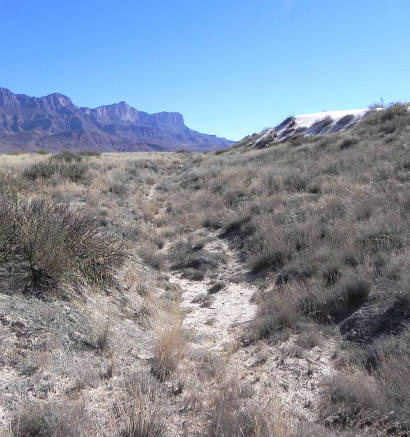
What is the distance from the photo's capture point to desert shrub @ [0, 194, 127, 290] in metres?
5.28

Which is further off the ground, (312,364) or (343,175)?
(343,175)

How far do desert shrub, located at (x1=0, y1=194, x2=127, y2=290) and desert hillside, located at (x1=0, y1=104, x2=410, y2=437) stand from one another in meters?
0.03

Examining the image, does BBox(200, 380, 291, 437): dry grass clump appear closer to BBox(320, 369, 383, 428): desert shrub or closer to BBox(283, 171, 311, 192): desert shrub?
BBox(320, 369, 383, 428): desert shrub

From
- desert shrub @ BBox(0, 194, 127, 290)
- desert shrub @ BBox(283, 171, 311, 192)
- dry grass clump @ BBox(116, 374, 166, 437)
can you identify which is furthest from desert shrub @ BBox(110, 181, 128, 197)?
dry grass clump @ BBox(116, 374, 166, 437)

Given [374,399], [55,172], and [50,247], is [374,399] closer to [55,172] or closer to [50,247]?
[50,247]

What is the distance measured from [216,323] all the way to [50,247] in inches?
109

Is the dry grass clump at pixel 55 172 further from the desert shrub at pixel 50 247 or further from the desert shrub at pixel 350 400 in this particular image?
the desert shrub at pixel 350 400

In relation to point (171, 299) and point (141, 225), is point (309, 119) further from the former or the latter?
point (171, 299)

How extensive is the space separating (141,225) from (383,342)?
8.83m

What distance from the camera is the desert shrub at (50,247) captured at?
17.3ft

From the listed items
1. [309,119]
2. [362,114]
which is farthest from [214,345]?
[309,119]

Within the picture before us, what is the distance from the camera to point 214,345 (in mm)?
5477

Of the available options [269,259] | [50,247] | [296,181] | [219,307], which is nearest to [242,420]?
[50,247]

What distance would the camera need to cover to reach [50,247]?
532 cm
